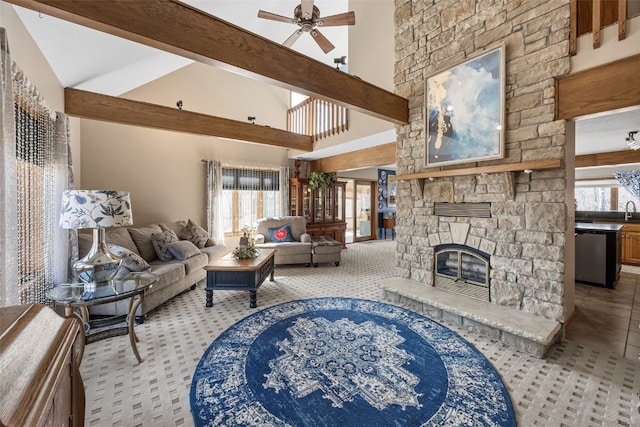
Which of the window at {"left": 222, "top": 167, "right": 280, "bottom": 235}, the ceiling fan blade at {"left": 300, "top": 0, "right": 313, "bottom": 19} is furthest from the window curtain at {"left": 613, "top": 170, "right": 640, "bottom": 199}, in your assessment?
the window at {"left": 222, "top": 167, "right": 280, "bottom": 235}

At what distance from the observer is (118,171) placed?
466cm

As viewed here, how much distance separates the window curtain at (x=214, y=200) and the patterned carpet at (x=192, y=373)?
2635 mm

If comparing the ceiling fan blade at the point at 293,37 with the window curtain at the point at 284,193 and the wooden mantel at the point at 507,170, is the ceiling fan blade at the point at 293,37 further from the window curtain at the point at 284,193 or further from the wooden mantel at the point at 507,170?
the window curtain at the point at 284,193

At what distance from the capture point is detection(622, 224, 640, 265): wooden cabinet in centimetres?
518

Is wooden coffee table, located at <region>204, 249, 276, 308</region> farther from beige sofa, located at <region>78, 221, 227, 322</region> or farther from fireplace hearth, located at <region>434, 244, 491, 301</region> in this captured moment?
fireplace hearth, located at <region>434, 244, 491, 301</region>

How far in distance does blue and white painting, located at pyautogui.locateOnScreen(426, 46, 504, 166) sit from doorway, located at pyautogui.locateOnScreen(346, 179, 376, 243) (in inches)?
Result: 208

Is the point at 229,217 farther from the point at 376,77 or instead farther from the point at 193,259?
the point at 376,77

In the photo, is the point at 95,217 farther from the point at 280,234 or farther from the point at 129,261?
the point at 280,234

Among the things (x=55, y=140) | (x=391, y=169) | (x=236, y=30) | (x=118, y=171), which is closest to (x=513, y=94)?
(x=236, y=30)

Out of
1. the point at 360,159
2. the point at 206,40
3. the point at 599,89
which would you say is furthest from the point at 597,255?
the point at 206,40

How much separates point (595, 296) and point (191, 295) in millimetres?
5662

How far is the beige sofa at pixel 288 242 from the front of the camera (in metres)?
5.41

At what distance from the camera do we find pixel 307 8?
312cm

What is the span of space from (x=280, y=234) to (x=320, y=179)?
6.69 ft
